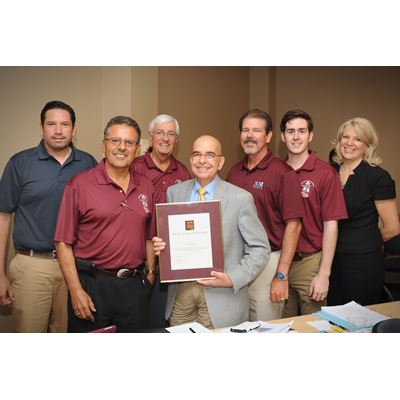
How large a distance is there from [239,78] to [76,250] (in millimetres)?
2617

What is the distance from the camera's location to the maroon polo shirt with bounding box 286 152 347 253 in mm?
2684

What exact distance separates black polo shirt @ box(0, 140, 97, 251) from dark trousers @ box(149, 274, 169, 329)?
2.22ft

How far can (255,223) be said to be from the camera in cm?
233

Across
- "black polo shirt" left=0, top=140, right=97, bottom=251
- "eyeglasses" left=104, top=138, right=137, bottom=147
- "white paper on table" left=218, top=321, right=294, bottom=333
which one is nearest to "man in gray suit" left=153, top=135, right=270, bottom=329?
"white paper on table" left=218, top=321, right=294, bottom=333

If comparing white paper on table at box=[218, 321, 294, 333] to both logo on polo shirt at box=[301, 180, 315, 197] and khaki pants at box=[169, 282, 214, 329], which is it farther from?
logo on polo shirt at box=[301, 180, 315, 197]

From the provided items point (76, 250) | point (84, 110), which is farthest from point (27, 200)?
point (84, 110)

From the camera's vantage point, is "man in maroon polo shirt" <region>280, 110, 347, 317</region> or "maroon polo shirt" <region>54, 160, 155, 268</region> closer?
"maroon polo shirt" <region>54, 160, 155, 268</region>

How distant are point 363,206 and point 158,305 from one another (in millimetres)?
1394

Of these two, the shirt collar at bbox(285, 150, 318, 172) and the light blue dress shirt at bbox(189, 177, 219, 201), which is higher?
the shirt collar at bbox(285, 150, 318, 172)

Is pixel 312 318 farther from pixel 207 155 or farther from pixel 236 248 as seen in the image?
pixel 207 155

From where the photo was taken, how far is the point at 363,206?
2803 millimetres

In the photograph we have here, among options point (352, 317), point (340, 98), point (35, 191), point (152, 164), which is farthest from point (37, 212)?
point (340, 98)
